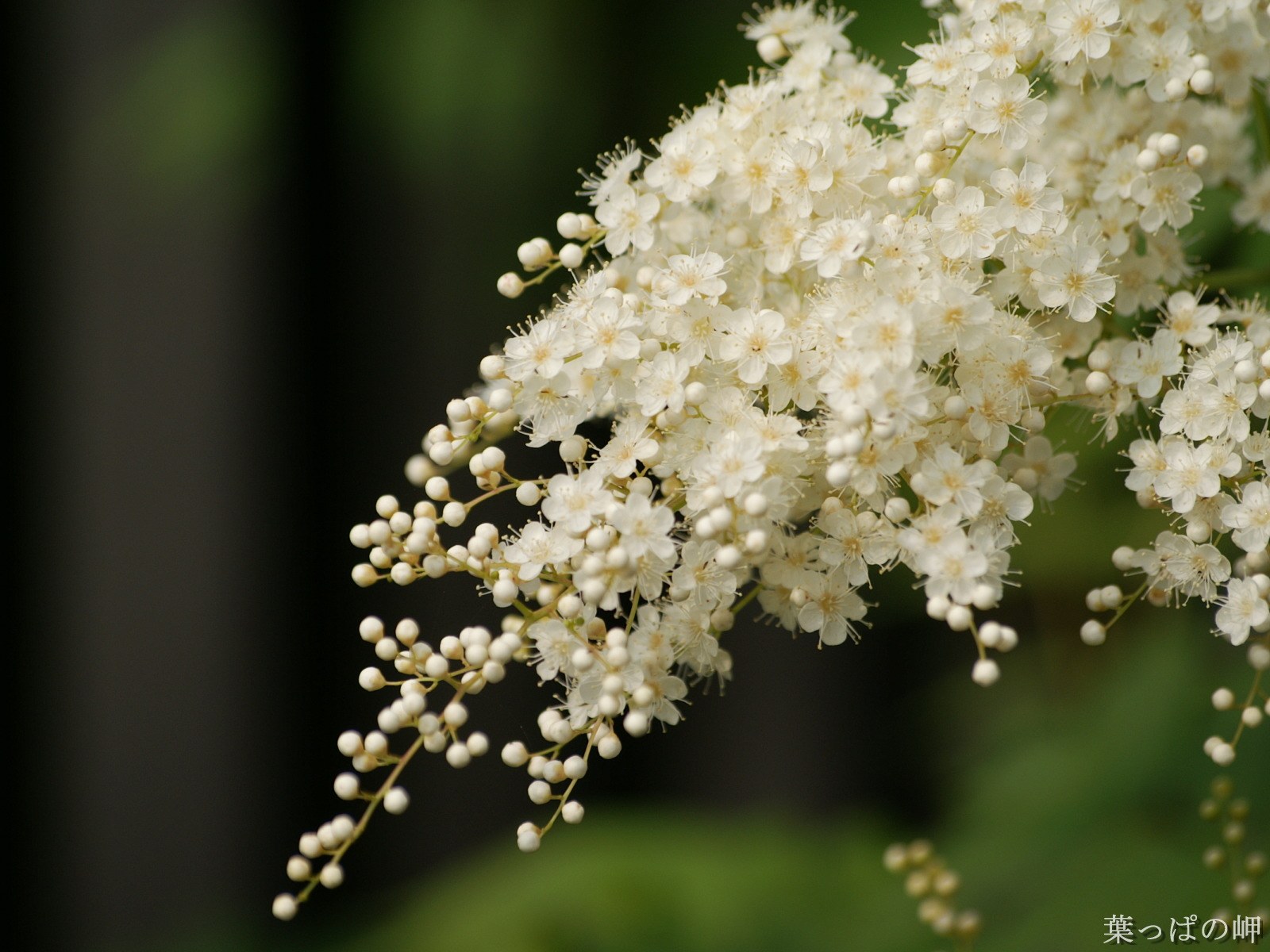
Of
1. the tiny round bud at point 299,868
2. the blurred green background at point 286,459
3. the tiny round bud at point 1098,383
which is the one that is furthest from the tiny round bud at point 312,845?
the blurred green background at point 286,459

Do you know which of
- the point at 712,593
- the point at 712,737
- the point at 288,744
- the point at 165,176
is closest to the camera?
the point at 712,593

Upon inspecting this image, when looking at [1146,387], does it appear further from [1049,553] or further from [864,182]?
[1049,553]

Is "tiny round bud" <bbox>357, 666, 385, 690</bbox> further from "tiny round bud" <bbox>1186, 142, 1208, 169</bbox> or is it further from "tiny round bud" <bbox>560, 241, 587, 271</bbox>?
"tiny round bud" <bbox>1186, 142, 1208, 169</bbox>

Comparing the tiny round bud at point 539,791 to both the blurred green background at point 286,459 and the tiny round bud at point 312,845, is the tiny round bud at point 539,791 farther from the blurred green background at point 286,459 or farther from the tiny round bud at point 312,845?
the blurred green background at point 286,459

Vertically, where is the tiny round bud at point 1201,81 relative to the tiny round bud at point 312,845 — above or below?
above

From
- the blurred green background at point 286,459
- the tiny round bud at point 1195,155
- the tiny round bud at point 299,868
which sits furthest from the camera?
the blurred green background at point 286,459

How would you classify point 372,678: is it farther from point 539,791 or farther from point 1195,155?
point 1195,155

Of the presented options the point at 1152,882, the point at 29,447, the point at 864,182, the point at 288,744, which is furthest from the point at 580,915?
the point at 29,447

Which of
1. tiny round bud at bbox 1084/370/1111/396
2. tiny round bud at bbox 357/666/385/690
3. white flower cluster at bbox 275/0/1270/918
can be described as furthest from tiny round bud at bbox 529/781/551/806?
tiny round bud at bbox 1084/370/1111/396
